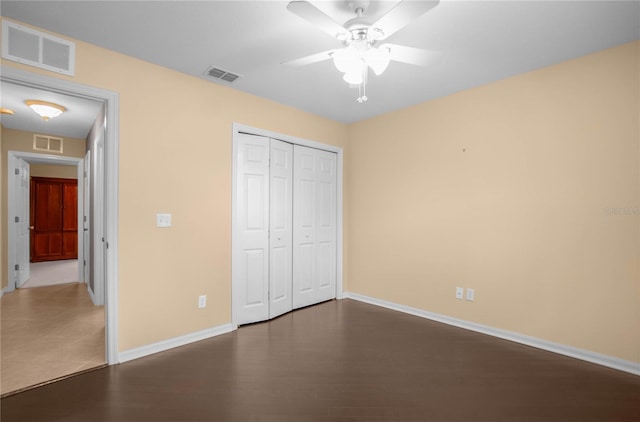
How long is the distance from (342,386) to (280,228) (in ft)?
6.61

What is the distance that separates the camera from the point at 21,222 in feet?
16.5

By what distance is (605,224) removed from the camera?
2521 mm

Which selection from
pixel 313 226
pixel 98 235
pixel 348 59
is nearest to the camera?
pixel 348 59

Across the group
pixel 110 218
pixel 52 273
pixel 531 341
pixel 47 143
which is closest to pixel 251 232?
pixel 110 218

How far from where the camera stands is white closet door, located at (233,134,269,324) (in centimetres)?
338

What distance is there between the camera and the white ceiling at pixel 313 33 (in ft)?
6.58

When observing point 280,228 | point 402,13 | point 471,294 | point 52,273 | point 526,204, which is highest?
point 402,13

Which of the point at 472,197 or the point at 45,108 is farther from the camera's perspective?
the point at 45,108

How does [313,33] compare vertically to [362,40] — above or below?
above

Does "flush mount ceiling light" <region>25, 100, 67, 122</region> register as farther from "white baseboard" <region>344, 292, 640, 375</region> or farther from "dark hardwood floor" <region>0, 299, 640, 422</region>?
"white baseboard" <region>344, 292, 640, 375</region>

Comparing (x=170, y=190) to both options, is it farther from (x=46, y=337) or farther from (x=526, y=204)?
(x=526, y=204)

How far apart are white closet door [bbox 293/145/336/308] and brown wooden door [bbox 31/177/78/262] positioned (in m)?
7.17

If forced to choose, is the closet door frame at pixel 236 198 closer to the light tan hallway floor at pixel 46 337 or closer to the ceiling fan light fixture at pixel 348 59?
the light tan hallway floor at pixel 46 337

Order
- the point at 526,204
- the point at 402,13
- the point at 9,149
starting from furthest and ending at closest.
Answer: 1. the point at 9,149
2. the point at 526,204
3. the point at 402,13
